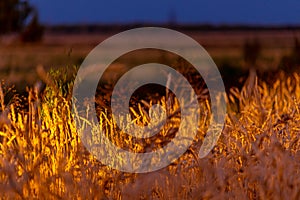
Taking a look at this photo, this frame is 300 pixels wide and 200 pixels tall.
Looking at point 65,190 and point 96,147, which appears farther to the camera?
point 96,147

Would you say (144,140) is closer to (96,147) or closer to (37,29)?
(96,147)

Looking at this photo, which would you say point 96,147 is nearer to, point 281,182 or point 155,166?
point 155,166

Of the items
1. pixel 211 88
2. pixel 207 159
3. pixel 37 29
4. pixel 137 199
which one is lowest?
pixel 137 199

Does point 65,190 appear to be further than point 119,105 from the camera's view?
No

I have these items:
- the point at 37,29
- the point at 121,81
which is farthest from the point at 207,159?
the point at 37,29

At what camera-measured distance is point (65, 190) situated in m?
4.07

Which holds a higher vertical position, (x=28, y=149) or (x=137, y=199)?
(x=28, y=149)

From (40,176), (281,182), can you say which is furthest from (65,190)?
(281,182)

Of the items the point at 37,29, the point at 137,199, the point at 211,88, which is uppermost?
the point at 37,29

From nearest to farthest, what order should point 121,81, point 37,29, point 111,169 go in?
point 111,169, point 121,81, point 37,29

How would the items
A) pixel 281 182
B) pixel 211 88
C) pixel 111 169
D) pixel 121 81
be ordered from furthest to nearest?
pixel 211 88 → pixel 121 81 → pixel 111 169 → pixel 281 182

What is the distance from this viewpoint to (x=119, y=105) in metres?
5.50

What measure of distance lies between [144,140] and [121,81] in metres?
3.05

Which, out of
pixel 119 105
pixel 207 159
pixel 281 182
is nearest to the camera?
pixel 281 182
